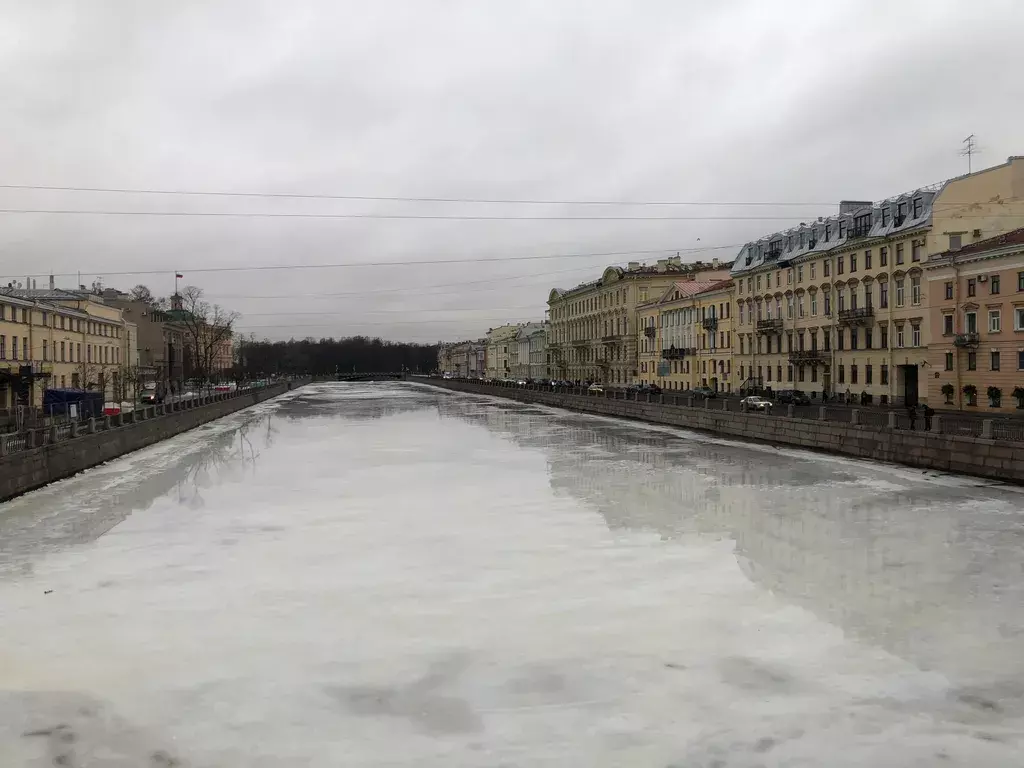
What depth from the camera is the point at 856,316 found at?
5478 cm

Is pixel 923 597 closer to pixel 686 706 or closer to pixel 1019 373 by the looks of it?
pixel 686 706

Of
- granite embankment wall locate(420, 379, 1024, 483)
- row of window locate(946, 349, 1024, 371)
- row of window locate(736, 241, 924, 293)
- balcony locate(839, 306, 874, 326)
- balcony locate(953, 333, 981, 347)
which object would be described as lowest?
granite embankment wall locate(420, 379, 1024, 483)

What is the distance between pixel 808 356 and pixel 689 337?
71.3 feet

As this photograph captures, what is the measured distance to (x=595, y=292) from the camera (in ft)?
355

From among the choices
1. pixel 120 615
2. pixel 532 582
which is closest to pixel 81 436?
pixel 120 615

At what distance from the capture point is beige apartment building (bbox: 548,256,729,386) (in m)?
95.4

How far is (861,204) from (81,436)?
183 ft

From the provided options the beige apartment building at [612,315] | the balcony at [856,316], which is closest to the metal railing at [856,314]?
the balcony at [856,316]

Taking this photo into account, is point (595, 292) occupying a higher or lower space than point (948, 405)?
higher

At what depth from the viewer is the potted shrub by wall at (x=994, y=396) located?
136 feet

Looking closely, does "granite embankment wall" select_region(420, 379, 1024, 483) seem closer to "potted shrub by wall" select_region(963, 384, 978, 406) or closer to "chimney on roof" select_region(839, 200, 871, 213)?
"potted shrub by wall" select_region(963, 384, 978, 406)

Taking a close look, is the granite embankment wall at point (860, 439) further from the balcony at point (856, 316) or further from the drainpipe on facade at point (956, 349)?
the balcony at point (856, 316)

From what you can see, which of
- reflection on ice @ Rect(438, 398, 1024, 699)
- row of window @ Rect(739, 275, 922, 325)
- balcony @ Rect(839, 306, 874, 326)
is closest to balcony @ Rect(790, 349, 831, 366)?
row of window @ Rect(739, 275, 922, 325)

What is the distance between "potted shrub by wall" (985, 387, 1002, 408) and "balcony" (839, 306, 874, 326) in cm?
1279
